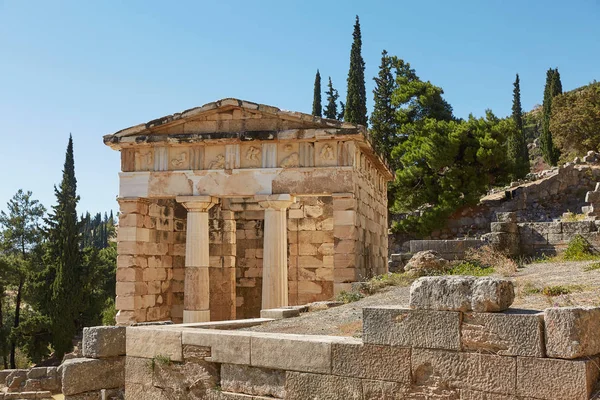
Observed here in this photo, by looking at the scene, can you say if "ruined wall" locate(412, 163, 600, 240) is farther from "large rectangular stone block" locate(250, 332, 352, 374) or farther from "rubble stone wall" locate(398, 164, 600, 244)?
"large rectangular stone block" locate(250, 332, 352, 374)

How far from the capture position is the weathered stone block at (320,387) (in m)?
6.30

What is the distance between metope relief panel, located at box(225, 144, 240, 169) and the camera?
1594 cm

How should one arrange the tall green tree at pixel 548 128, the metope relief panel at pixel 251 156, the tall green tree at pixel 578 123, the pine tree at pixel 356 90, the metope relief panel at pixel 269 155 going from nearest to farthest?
the metope relief panel at pixel 269 155 < the metope relief panel at pixel 251 156 < the tall green tree at pixel 578 123 < the pine tree at pixel 356 90 < the tall green tree at pixel 548 128

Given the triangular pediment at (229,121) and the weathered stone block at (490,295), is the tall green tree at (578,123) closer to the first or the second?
the triangular pediment at (229,121)

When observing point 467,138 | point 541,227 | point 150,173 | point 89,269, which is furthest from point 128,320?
point 467,138

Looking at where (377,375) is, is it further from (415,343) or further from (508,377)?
(508,377)

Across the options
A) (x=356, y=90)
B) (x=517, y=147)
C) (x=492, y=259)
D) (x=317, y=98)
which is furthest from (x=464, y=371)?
(x=317, y=98)

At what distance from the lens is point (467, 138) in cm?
3272

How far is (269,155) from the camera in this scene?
15.8m

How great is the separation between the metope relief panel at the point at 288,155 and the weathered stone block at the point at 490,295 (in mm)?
10314

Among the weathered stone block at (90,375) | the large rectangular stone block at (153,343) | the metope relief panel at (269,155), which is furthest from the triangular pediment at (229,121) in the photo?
the large rectangular stone block at (153,343)

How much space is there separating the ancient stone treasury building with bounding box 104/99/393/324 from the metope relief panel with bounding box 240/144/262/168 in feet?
0.08

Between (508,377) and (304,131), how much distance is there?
1073 centimetres

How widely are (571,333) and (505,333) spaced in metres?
0.56
